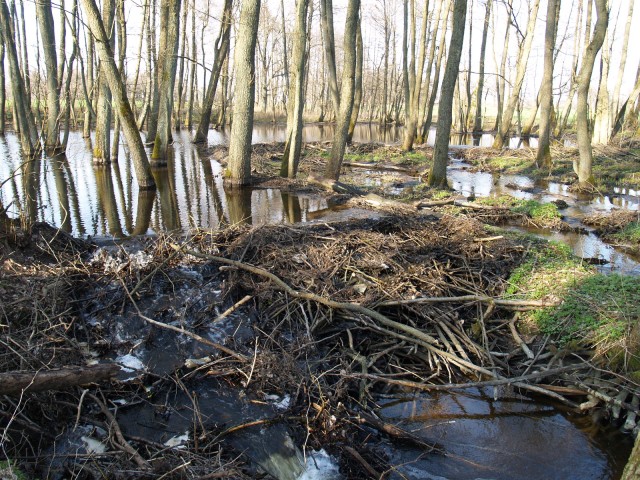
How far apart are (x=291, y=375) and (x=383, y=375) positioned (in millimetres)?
1077

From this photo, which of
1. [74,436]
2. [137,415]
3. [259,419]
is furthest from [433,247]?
[74,436]

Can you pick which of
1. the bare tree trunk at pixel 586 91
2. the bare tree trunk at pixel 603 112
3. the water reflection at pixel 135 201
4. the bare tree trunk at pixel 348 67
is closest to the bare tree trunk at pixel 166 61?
the water reflection at pixel 135 201

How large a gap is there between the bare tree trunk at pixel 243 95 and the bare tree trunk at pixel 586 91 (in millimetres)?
9628

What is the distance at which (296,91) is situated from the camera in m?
16.2

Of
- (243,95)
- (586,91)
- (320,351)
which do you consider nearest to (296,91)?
(243,95)

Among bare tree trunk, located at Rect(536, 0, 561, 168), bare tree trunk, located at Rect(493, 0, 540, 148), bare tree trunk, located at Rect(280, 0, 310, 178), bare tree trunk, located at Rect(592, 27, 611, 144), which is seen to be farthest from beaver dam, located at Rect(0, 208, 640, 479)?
bare tree trunk, located at Rect(592, 27, 611, 144)

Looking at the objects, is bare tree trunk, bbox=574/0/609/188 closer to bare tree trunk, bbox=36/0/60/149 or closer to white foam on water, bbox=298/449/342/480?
white foam on water, bbox=298/449/342/480

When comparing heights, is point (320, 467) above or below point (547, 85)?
below

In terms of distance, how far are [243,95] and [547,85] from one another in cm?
1178

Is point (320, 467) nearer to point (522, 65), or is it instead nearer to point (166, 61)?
point (166, 61)

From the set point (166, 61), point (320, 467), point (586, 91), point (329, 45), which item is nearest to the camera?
point (320, 467)

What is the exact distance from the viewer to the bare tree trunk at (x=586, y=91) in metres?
13.8

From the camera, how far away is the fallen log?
3.65 m

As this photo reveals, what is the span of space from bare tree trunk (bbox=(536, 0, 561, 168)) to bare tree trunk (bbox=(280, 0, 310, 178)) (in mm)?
9018
